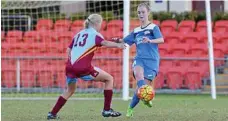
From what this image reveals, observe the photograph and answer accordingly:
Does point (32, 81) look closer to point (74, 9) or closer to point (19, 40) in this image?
point (19, 40)

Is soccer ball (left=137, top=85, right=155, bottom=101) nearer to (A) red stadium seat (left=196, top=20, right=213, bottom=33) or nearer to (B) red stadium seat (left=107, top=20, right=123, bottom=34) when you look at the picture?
(B) red stadium seat (left=107, top=20, right=123, bottom=34)

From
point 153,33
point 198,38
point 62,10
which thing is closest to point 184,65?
point 198,38

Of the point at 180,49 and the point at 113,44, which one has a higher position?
the point at 113,44

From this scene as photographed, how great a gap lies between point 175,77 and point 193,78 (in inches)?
20.3

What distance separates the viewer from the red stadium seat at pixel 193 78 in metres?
19.0

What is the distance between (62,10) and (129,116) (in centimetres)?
1377

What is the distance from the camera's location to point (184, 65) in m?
19.4

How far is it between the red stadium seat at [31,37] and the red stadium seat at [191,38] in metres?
4.60

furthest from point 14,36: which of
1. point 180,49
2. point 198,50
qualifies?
point 198,50

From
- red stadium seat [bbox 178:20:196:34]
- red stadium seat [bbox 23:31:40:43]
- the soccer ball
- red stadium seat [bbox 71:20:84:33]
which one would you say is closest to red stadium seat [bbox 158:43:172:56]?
red stadium seat [bbox 178:20:196:34]

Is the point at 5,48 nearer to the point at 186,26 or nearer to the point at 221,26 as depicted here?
the point at 186,26

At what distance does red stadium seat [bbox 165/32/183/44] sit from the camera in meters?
21.1

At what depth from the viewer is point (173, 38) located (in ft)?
69.5

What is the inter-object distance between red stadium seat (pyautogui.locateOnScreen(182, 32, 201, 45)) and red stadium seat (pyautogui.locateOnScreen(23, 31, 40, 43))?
460 cm
